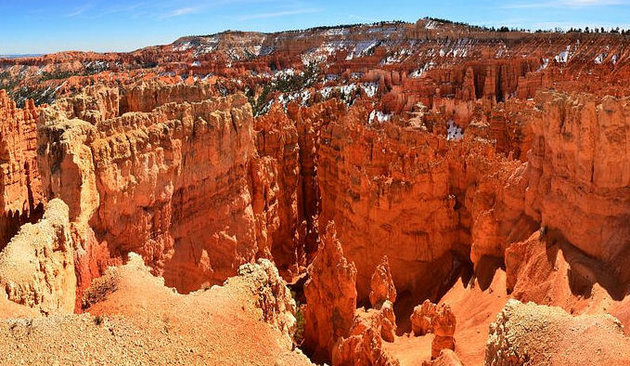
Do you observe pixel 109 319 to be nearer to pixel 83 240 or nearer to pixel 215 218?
pixel 83 240

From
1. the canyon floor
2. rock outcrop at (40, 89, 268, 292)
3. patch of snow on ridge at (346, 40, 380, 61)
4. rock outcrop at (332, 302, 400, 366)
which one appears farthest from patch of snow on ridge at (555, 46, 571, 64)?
rock outcrop at (332, 302, 400, 366)

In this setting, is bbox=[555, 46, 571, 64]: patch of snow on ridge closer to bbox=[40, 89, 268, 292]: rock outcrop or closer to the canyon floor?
the canyon floor

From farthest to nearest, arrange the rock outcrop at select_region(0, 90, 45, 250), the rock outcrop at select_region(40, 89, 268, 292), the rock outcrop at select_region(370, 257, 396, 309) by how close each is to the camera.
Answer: the rock outcrop at select_region(370, 257, 396, 309), the rock outcrop at select_region(0, 90, 45, 250), the rock outcrop at select_region(40, 89, 268, 292)

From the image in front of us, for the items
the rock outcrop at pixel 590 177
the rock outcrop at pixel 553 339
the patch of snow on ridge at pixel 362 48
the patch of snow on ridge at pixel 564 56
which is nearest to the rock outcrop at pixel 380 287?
the rock outcrop at pixel 590 177

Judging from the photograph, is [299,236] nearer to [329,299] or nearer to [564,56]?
[329,299]

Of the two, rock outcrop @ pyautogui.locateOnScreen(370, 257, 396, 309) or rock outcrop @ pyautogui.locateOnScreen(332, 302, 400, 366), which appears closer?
rock outcrop @ pyautogui.locateOnScreen(332, 302, 400, 366)

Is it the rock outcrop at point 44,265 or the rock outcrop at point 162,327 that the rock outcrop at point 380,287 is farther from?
the rock outcrop at point 44,265

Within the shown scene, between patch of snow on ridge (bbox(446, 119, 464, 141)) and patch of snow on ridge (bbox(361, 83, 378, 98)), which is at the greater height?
patch of snow on ridge (bbox(361, 83, 378, 98))

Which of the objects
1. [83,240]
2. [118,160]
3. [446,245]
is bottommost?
[446,245]

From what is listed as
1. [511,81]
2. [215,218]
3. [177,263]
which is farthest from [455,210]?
[511,81]
